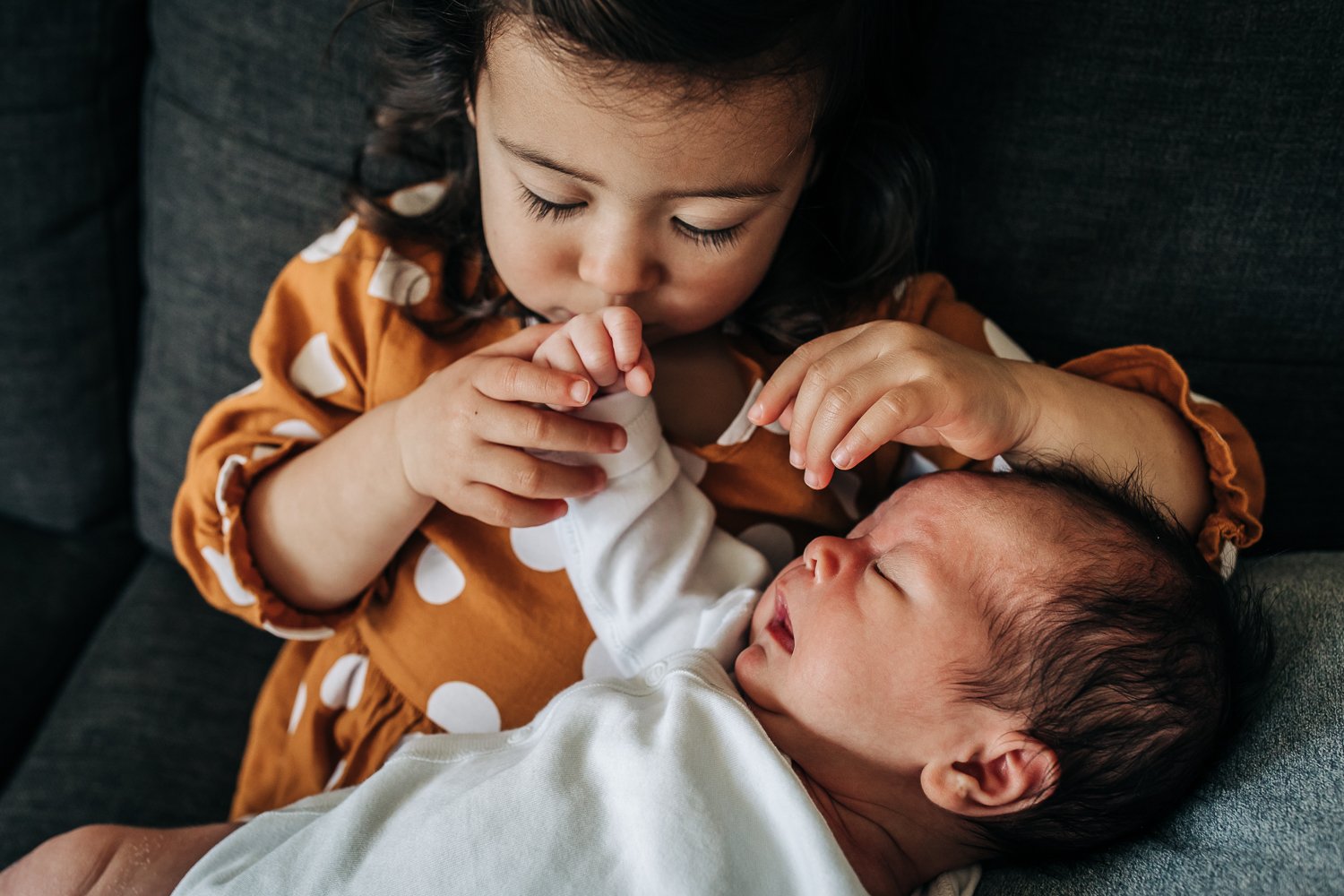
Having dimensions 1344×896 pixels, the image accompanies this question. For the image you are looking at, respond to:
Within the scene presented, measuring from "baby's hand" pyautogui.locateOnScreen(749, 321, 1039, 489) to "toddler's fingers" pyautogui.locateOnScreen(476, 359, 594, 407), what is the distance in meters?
0.16

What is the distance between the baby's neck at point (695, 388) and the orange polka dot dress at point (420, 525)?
0.02m

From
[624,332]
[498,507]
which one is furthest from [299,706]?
A: [624,332]

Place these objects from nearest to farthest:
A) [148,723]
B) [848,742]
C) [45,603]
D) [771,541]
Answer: [848,742] → [771,541] → [148,723] → [45,603]

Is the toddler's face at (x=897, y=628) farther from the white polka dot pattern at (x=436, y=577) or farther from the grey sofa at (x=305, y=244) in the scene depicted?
the white polka dot pattern at (x=436, y=577)

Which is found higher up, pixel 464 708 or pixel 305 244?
pixel 305 244

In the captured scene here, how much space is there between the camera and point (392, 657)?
3.37ft

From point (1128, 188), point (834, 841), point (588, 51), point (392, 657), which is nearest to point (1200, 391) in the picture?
point (1128, 188)

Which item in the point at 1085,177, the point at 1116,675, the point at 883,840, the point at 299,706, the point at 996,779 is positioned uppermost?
the point at 1085,177

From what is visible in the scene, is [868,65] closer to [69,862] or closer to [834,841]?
[834,841]

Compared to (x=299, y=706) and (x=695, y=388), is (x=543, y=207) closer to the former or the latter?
(x=695, y=388)

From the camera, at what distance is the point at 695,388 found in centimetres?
105

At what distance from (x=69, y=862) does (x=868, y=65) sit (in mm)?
1025

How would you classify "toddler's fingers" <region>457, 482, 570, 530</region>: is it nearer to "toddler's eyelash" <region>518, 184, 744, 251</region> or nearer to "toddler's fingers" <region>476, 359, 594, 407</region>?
"toddler's fingers" <region>476, 359, 594, 407</region>

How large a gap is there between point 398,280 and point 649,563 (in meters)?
0.40
